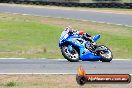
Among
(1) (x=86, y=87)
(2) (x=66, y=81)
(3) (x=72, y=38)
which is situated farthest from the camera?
(3) (x=72, y=38)

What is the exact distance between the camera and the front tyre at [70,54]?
16837 millimetres

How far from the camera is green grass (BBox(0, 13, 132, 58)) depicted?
20172mm

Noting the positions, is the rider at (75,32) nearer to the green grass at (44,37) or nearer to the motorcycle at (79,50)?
the motorcycle at (79,50)

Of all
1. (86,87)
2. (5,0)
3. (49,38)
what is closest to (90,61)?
(86,87)

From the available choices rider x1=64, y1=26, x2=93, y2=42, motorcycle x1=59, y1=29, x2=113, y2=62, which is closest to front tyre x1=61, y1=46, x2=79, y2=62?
motorcycle x1=59, y1=29, x2=113, y2=62

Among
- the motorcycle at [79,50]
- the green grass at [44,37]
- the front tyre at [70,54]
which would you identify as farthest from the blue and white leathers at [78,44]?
the green grass at [44,37]

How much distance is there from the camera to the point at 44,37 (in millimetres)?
25875

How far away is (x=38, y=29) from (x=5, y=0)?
28.2 m

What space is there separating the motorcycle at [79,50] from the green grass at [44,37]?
2.17m

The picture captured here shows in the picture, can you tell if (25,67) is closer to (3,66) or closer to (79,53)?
(3,66)

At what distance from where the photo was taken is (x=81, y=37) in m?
17.1

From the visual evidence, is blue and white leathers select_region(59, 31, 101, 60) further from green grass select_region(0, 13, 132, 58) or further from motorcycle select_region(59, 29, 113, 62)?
green grass select_region(0, 13, 132, 58)

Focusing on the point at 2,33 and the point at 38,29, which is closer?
the point at 2,33

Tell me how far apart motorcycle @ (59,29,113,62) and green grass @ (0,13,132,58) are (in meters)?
2.17
